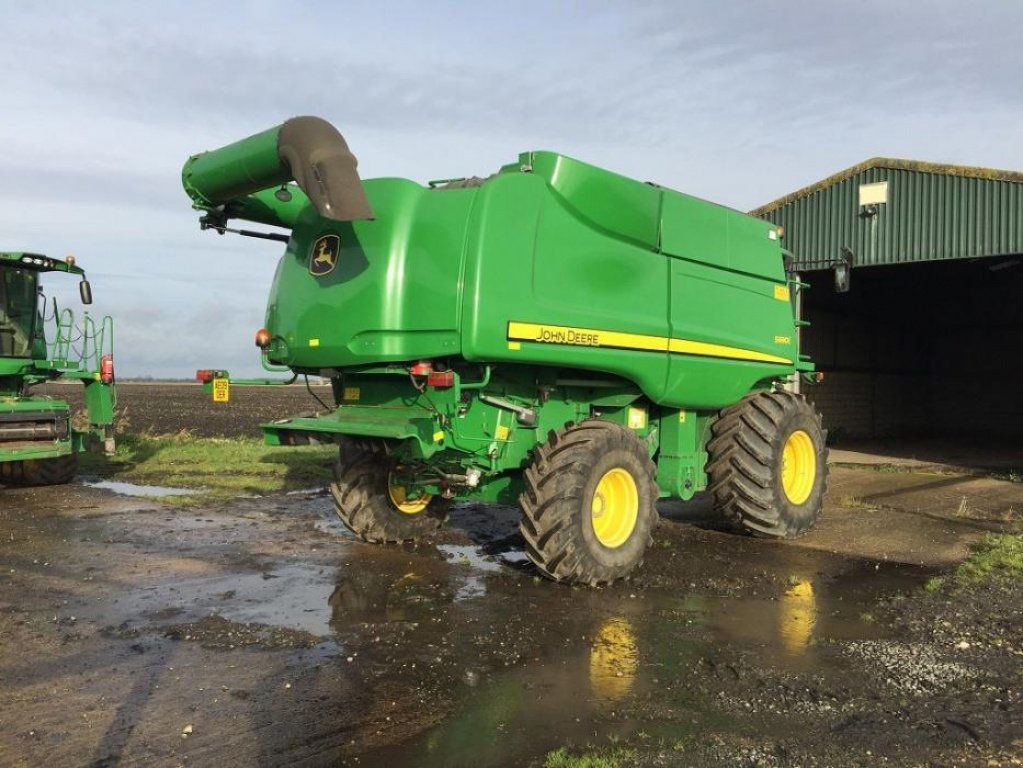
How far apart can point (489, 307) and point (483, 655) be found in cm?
223

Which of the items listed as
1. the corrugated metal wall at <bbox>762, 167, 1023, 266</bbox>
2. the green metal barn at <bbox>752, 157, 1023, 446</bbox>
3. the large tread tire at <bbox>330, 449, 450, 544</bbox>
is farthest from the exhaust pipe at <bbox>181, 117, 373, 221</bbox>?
the corrugated metal wall at <bbox>762, 167, 1023, 266</bbox>

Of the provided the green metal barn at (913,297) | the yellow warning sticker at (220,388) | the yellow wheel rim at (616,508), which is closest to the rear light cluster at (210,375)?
the yellow warning sticker at (220,388)

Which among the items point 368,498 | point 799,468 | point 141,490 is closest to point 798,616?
point 799,468

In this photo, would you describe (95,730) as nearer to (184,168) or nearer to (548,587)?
(548,587)

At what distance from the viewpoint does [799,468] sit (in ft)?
28.3

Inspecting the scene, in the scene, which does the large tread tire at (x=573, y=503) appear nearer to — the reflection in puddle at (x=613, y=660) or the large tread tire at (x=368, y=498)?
the reflection in puddle at (x=613, y=660)

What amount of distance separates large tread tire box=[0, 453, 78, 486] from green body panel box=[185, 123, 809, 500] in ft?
22.1

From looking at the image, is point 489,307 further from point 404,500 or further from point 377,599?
point 404,500

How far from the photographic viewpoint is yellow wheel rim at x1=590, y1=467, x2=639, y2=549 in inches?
255

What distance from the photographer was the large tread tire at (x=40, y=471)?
11.7m

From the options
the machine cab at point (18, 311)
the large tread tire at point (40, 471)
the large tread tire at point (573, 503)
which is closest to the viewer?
the large tread tire at point (573, 503)

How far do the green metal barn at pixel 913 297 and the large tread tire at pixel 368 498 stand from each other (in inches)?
330

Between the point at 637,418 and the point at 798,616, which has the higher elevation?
the point at 637,418

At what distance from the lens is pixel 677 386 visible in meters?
7.12
